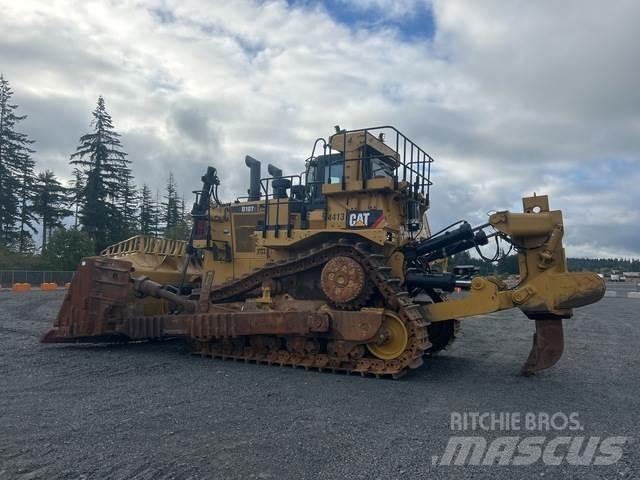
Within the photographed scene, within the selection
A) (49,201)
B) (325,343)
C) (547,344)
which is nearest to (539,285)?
(547,344)

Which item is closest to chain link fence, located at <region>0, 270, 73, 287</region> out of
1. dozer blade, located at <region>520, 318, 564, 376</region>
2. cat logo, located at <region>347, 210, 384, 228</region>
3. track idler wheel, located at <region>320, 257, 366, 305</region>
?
track idler wheel, located at <region>320, 257, 366, 305</region>

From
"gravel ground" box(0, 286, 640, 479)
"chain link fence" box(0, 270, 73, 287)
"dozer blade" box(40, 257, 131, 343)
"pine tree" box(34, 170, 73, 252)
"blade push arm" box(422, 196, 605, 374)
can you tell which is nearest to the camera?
"gravel ground" box(0, 286, 640, 479)

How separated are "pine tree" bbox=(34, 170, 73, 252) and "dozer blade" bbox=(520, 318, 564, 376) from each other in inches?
1741

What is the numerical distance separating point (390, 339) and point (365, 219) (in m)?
2.04

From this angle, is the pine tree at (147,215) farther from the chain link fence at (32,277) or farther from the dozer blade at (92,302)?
the dozer blade at (92,302)

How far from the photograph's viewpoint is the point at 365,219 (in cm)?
866

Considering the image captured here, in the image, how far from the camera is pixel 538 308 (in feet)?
25.5

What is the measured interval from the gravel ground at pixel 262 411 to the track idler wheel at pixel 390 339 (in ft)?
1.54

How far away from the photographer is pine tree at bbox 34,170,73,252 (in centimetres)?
4384

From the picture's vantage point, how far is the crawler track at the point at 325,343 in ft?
26.1

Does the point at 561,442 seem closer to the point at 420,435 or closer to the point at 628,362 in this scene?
the point at 420,435

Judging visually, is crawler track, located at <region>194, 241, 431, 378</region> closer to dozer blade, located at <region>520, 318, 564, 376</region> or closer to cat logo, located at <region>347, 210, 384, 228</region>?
cat logo, located at <region>347, 210, 384, 228</region>

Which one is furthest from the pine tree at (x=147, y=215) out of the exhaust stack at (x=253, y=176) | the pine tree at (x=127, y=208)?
the exhaust stack at (x=253, y=176)

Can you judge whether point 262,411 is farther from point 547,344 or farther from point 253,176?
point 253,176
